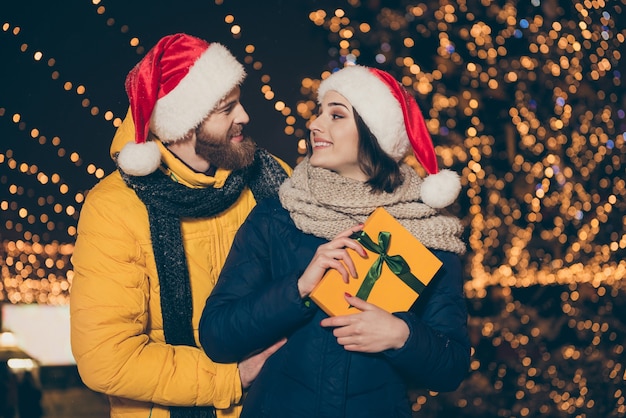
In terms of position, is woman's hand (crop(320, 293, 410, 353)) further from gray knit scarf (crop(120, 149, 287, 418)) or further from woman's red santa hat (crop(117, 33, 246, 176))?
woman's red santa hat (crop(117, 33, 246, 176))

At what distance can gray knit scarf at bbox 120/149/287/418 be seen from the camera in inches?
77.4

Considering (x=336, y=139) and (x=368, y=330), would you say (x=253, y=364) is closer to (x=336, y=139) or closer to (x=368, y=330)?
(x=368, y=330)

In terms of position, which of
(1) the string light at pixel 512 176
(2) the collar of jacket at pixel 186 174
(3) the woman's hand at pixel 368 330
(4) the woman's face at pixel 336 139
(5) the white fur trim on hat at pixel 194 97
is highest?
(5) the white fur trim on hat at pixel 194 97

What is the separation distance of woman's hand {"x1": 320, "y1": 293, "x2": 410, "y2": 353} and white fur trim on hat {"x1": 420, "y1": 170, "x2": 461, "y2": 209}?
36cm

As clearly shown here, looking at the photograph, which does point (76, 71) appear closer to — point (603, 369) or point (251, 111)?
point (251, 111)

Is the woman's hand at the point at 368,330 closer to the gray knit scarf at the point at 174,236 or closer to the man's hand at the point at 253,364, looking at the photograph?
the man's hand at the point at 253,364

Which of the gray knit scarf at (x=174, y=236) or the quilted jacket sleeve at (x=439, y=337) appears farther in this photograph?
the gray knit scarf at (x=174, y=236)

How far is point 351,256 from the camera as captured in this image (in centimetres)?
172

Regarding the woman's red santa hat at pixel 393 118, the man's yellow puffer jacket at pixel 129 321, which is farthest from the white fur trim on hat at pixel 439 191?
the man's yellow puffer jacket at pixel 129 321

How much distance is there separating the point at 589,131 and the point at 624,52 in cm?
49

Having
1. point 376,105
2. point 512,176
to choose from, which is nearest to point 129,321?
point 376,105

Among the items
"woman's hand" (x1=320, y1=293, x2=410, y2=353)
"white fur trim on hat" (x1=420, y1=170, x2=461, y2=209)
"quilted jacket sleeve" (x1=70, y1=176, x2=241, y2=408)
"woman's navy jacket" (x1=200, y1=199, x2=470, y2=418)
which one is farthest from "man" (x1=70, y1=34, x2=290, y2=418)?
"white fur trim on hat" (x1=420, y1=170, x2=461, y2=209)

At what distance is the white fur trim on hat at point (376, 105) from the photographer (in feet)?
6.35

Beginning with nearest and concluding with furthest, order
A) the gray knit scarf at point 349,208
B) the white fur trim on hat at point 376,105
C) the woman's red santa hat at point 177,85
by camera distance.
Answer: the gray knit scarf at point 349,208 → the white fur trim on hat at point 376,105 → the woman's red santa hat at point 177,85
